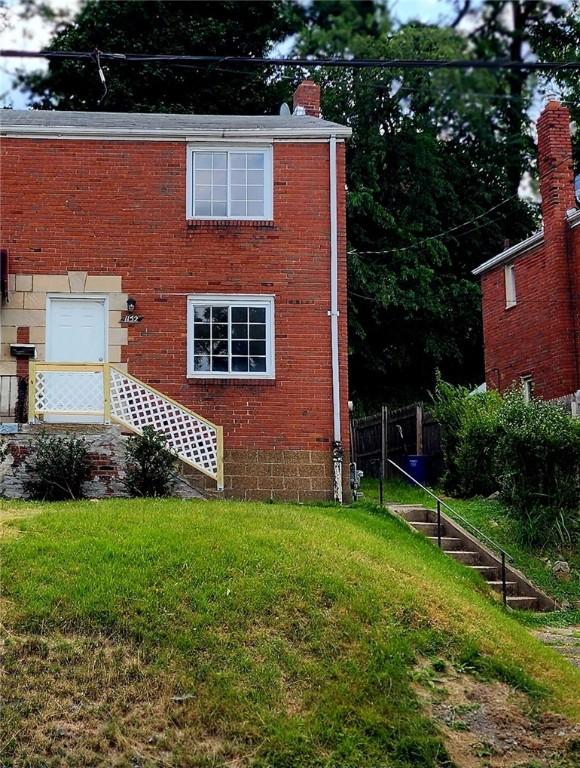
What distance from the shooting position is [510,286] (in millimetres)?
25578

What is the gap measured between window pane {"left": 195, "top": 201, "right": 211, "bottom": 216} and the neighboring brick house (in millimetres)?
7584

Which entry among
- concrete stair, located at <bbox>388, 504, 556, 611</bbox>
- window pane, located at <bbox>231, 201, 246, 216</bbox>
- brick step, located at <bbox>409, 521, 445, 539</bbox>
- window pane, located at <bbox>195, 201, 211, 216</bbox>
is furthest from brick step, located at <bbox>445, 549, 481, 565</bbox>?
window pane, located at <bbox>195, 201, 211, 216</bbox>

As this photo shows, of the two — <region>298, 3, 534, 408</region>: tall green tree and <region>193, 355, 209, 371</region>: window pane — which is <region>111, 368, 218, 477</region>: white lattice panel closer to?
<region>193, 355, 209, 371</region>: window pane

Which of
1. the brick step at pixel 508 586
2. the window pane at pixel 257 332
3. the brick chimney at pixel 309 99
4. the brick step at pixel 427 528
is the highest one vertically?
the brick chimney at pixel 309 99

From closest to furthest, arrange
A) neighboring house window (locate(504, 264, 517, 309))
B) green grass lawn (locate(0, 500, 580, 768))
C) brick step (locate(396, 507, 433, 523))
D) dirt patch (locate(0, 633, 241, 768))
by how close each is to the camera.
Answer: dirt patch (locate(0, 633, 241, 768)), green grass lawn (locate(0, 500, 580, 768)), brick step (locate(396, 507, 433, 523)), neighboring house window (locate(504, 264, 517, 309))

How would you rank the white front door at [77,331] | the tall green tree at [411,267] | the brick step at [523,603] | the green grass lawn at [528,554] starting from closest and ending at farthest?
the green grass lawn at [528,554] → the brick step at [523,603] → the white front door at [77,331] → the tall green tree at [411,267]

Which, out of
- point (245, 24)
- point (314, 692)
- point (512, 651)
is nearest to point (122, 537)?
point (314, 692)

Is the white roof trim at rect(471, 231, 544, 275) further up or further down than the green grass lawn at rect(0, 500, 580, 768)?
further up

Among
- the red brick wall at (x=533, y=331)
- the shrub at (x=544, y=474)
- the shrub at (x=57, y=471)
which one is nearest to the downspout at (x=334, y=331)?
the shrub at (x=544, y=474)

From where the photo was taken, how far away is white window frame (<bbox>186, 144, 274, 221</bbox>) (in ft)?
55.9

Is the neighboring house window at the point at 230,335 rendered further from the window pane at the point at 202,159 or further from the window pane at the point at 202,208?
the window pane at the point at 202,159

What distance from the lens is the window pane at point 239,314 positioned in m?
16.9

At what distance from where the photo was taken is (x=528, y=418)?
15.6 m

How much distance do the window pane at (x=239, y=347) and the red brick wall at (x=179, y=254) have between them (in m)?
0.56
